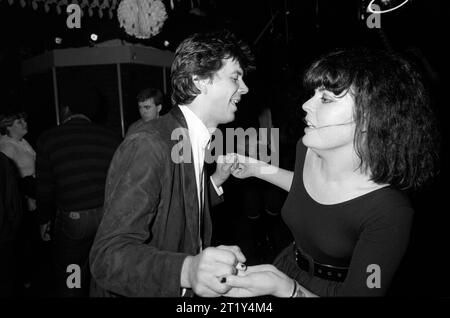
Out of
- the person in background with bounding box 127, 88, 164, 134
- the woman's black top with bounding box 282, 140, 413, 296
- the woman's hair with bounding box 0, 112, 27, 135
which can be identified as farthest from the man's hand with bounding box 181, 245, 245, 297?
the woman's hair with bounding box 0, 112, 27, 135

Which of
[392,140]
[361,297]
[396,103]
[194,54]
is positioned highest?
[194,54]

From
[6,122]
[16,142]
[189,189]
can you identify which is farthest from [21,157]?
[189,189]

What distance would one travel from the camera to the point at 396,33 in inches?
246

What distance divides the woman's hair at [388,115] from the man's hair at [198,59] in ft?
1.71

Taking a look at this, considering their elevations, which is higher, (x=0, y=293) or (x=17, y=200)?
(x=17, y=200)

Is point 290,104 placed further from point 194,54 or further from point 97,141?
point 194,54

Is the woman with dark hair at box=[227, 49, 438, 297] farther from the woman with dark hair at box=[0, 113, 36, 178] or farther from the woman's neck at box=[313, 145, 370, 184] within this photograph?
the woman with dark hair at box=[0, 113, 36, 178]

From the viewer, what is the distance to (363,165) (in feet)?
4.70

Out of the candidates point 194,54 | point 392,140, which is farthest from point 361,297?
point 194,54

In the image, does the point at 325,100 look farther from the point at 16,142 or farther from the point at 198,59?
the point at 16,142

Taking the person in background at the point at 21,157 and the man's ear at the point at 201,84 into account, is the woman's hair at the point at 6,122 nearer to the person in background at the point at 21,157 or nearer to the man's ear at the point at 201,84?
the person in background at the point at 21,157

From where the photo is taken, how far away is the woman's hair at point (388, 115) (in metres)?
1.36

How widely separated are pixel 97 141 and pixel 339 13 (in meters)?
6.38

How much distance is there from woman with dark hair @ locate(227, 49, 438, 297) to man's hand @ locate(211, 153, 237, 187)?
60cm
